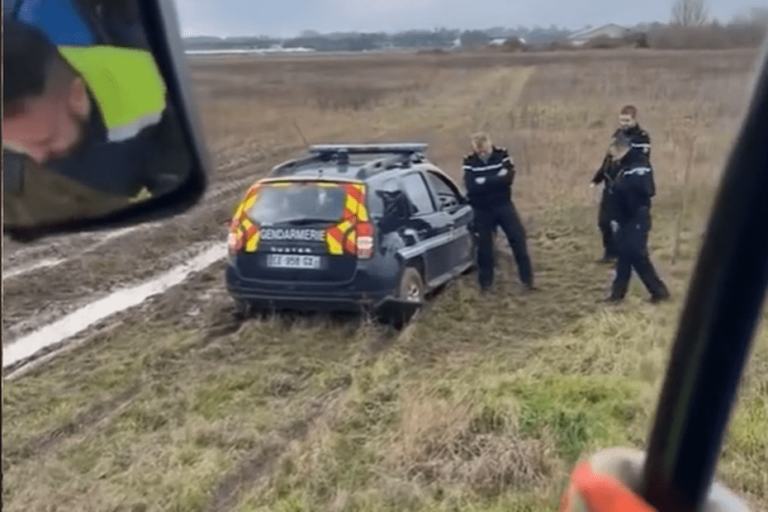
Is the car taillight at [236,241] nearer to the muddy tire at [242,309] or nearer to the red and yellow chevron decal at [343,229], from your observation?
the red and yellow chevron decal at [343,229]

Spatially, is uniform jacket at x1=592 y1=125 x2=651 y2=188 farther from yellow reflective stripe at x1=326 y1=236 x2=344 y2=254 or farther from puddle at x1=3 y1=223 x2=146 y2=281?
A: puddle at x1=3 y1=223 x2=146 y2=281

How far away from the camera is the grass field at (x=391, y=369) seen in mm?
2598

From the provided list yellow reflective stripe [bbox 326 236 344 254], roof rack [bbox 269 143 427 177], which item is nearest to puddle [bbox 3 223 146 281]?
roof rack [bbox 269 143 427 177]

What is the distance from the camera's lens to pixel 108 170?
656 millimetres

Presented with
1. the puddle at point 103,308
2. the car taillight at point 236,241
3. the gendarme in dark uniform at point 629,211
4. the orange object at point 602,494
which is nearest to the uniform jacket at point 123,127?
the orange object at point 602,494

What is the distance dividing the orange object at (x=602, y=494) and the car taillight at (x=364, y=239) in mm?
3074

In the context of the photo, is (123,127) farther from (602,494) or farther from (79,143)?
(602,494)

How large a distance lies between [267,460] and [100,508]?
0.43 metres

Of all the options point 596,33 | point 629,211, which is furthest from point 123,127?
point 629,211

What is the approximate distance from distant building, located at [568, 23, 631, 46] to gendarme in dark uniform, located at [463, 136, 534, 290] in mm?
1748

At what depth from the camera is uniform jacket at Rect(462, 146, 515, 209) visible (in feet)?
13.0

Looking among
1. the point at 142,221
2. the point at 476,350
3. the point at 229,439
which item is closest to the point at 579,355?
the point at 476,350

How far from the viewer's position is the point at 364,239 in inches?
144

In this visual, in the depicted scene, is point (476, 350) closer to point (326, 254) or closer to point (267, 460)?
point (326, 254)
